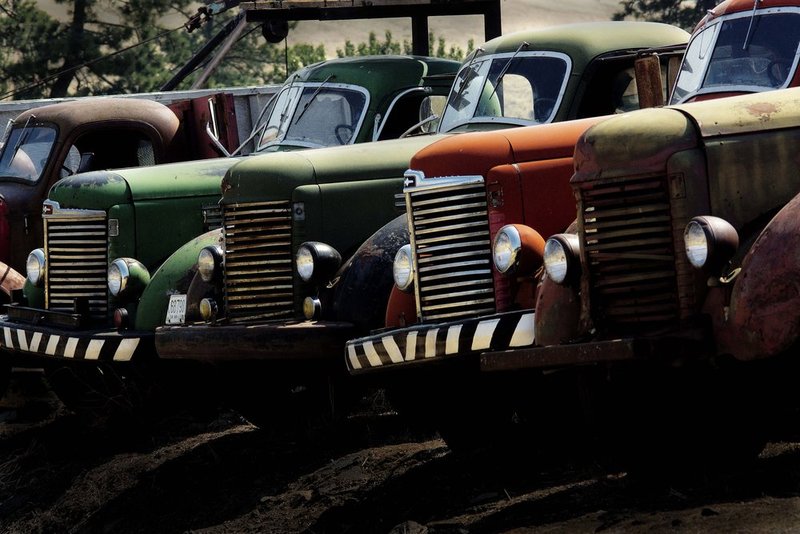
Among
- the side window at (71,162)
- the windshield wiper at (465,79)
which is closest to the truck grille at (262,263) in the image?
the windshield wiper at (465,79)

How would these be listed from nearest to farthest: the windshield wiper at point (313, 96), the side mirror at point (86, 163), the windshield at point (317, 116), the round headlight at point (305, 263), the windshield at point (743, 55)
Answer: the windshield at point (743, 55)
the round headlight at point (305, 263)
the windshield at point (317, 116)
the windshield wiper at point (313, 96)
the side mirror at point (86, 163)

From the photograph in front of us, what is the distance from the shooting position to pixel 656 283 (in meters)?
5.95

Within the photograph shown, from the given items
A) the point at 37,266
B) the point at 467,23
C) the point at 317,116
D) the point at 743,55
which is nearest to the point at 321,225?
the point at 317,116

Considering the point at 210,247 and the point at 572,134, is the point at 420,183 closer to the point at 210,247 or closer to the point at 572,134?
the point at 572,134

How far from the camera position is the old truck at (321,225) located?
8.05 m

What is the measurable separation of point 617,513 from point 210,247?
141 inches

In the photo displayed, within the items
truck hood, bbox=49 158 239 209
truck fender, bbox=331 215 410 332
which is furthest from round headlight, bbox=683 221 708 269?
truck hood, bbox=49 158 239 209

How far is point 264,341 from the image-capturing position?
798cm

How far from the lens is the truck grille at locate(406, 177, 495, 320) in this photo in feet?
23.9

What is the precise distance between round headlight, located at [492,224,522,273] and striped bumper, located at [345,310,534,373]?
21 centimetres

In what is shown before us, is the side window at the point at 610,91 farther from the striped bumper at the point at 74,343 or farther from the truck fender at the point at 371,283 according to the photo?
the striped bumper at the point at 74,343

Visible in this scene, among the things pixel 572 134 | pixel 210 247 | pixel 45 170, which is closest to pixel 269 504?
pixel 210 247

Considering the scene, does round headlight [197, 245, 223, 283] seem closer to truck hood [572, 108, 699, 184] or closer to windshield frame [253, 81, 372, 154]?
windshield frame [253, 81, 372, 154]

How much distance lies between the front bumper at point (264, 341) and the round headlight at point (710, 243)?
2615 mm
